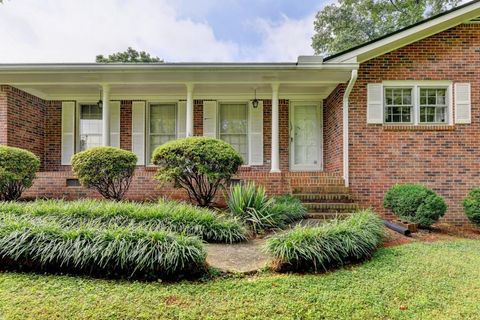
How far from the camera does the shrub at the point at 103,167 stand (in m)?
6.47

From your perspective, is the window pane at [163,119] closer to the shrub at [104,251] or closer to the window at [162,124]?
the window at [162,124]

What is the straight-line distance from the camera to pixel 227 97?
30.2 ft

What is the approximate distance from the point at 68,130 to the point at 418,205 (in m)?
9.47

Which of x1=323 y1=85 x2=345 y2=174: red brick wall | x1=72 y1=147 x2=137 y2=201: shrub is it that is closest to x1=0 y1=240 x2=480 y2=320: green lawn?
x1=72 y1=147 x2=137 y2=201: shrub

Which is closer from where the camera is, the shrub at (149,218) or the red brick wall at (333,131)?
the shrub at (149,218)

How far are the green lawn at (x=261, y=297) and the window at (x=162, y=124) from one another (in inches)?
244

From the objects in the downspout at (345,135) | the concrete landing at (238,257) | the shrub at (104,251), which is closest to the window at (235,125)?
the downspout at (345,135)

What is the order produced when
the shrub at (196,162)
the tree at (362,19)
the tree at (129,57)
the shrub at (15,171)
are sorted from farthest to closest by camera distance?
1. the tree at (129,57)
2. the tree at (362,19)
3. the shrub at (15,171)
4. the shrub at (196,162)

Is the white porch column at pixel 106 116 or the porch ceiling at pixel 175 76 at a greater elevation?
the porch ceiling at pixel 175 76

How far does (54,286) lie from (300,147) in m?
7.25

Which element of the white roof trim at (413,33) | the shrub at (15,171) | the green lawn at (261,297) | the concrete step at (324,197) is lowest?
the green lawn at (261,297)

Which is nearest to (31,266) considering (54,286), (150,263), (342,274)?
(54,286)

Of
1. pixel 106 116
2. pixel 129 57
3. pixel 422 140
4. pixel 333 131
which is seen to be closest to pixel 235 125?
pixel 333 131

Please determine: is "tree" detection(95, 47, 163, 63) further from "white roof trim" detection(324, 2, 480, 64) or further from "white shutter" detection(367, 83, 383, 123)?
"white shutter" detection(367, 83, 383, 123)
